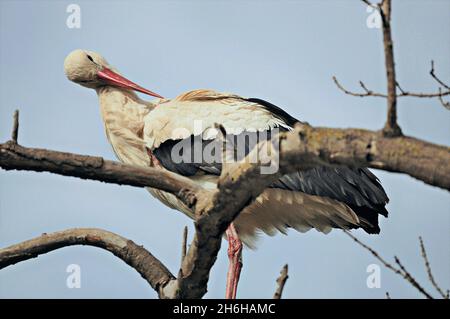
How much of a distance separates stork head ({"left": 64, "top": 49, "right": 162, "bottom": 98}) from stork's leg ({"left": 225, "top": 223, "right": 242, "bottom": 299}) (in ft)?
5.46

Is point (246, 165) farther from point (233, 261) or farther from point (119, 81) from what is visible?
point (119, 81)

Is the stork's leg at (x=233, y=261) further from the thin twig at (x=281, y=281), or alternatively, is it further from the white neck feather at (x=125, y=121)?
the thin twig at (x=281, y=281)

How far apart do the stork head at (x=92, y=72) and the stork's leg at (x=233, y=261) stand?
5.46 ft

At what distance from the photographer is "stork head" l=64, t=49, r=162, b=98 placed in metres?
8.33

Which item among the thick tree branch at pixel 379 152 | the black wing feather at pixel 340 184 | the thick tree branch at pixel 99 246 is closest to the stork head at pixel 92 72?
the black wing feather at pixel 340 184

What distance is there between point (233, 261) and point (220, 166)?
2.89 feet

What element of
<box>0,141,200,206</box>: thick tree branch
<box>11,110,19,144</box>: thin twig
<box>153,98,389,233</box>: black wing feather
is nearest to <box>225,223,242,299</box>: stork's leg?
<box>153,98,389,233</box>: black wing feather

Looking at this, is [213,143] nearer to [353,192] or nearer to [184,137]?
[184,137]

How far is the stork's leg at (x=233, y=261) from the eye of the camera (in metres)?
7.39

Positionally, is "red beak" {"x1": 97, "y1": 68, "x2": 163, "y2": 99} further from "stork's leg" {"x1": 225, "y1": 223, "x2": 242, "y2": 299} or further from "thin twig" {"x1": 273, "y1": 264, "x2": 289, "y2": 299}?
"thin twig" {"x1": 273, "y1": 264, "x2": 289, "y2": 299}

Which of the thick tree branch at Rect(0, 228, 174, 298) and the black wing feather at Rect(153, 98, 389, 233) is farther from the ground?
the black wing feather at Rect(153, 98, 389, 233)

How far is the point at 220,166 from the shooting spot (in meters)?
7.51
